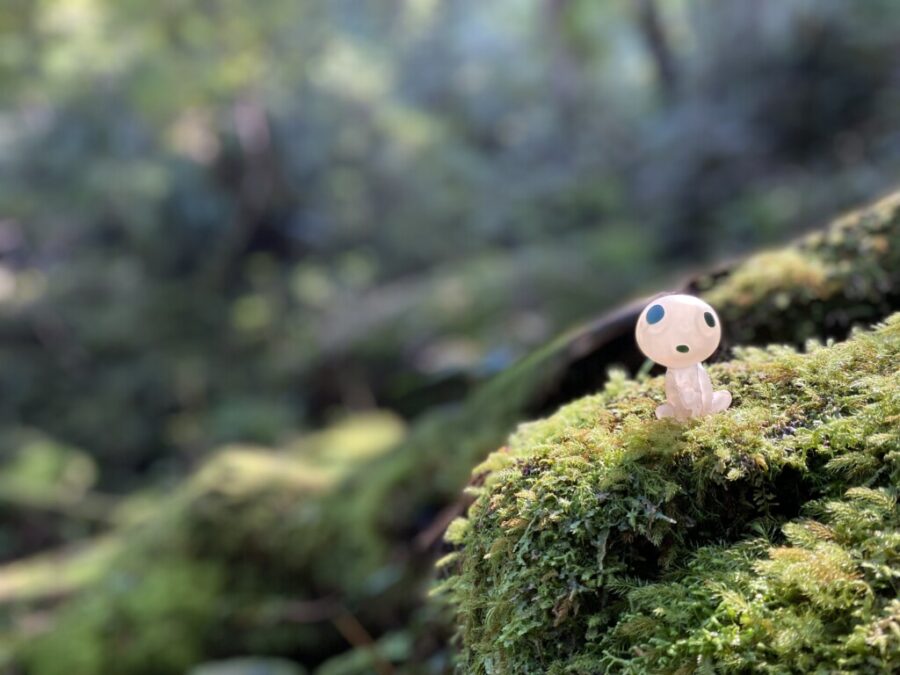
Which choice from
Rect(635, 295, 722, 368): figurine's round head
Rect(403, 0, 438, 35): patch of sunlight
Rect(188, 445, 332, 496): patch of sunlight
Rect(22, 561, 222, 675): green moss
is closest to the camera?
Rect(635, 295, 722, 368): figurine's round head

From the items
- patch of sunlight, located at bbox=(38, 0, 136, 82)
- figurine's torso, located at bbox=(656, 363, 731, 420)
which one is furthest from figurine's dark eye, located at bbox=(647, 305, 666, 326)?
patch of sunlight, located at bbox=(38, 0, 136, 82)

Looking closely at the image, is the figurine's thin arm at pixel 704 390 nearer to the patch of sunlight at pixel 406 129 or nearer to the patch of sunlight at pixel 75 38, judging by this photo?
the patch of sunlight at pixel 75 38

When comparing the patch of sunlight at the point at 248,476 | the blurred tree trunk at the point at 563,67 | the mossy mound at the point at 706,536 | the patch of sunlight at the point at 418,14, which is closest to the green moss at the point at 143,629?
the patch of sunlight at the point at 248,476

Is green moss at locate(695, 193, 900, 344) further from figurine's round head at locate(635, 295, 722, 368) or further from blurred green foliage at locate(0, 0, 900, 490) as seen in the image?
blurred green foliage at locate(0, 0, 900, 490)

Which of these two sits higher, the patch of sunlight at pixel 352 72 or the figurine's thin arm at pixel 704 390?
the patch of sunlight at pixel 352 72

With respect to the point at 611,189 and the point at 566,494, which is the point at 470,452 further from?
the point at 611,189

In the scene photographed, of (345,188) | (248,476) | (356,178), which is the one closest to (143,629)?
(248,476)

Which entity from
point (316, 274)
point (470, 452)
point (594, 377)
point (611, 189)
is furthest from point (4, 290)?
point (594, 377)
